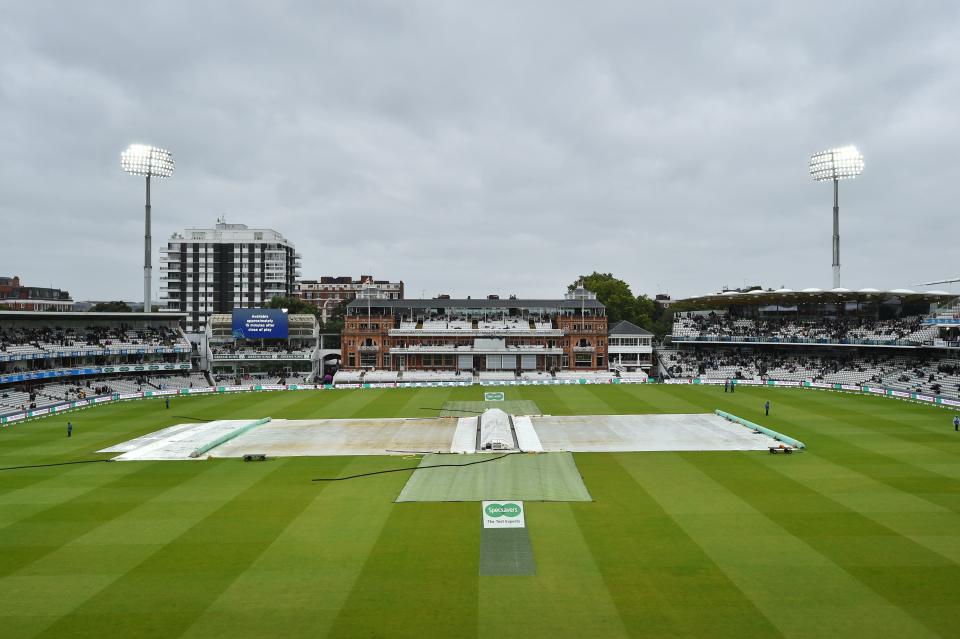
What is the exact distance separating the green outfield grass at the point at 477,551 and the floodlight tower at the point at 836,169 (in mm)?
41822

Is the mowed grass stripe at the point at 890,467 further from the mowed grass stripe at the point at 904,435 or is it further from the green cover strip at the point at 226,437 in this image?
the green cover strip at the point at 226,437

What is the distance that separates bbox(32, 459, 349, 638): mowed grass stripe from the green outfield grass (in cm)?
6

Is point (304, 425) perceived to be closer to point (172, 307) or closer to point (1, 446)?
point (1, 446)

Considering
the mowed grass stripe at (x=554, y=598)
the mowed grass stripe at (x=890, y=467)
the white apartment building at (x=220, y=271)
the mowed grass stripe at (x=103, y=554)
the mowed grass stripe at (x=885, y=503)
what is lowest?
the mowed grass stripe at (x=103, y=554)

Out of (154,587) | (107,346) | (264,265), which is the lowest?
(154,587)

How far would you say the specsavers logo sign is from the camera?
1988 centimetres

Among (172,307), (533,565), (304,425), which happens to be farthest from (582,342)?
(172,307)

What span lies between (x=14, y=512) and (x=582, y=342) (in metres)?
61.6

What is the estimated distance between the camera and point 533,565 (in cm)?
1673

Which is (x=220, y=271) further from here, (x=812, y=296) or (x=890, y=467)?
(x=890, y=467)

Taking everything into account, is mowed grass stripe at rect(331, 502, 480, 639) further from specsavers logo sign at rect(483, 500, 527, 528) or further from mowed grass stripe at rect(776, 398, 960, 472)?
mowed grass stripe at rect(776, 398, 960, 472)

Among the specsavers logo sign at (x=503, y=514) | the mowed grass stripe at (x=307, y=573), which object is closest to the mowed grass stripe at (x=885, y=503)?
the specsavers logo sign at (x=503, y=514)

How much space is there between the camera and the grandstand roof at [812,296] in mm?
64500

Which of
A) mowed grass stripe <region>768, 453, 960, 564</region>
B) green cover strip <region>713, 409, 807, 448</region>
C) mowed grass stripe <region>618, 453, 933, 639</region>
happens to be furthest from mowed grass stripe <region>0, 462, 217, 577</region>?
green cover strip <region>713, 409, 807, 448</region>
